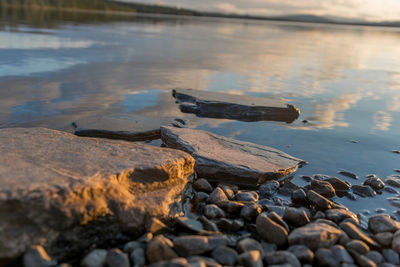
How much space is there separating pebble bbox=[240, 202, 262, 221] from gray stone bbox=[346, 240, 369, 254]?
685 millimetres

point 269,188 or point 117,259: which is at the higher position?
point 117,259

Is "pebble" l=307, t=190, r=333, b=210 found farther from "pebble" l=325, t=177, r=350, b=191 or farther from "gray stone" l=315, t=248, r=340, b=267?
"gray stone" l=315, t=248, r=340, b=267

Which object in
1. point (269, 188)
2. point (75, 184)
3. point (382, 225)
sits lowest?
point (269, 188)

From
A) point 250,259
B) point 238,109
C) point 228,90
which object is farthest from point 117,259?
point 228,90

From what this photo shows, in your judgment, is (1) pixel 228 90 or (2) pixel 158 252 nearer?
(2) pixel 158 252

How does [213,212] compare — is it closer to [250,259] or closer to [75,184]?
[250,259]

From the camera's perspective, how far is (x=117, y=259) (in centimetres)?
192

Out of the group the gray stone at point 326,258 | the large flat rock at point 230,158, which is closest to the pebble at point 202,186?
the large flat rock at point 230,158

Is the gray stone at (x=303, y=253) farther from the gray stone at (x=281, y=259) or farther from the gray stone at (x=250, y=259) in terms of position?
the gray stone at (x=250, y=259)

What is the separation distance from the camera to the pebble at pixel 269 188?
3115 mm

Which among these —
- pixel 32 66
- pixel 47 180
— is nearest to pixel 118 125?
pixel 47 180

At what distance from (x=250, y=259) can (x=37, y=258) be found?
3.97 feet

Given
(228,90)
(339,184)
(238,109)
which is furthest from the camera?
(228,90)

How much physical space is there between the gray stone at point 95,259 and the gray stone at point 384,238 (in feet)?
6.15
